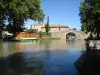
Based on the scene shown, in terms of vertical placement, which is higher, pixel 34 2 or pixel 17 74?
pixel 34 2

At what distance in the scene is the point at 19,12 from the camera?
155 feet

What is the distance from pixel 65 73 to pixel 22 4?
3547cm

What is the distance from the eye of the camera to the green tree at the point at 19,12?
45956 mm

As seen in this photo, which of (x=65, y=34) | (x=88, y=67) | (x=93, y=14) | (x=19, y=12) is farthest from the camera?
(x=65, y=34)

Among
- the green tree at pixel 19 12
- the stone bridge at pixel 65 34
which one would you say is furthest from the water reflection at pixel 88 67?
the stone bridge at pixel 65 34

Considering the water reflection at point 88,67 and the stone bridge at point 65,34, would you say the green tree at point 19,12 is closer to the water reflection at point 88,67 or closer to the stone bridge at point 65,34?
the water reflection at point 88,67

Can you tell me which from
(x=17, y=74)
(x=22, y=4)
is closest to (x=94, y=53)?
(x=17, y=74)

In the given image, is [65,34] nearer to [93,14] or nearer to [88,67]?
[93,14]

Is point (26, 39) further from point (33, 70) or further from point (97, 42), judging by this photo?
point (33, 70)

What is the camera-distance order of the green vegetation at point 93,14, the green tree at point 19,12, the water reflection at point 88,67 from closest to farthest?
the water reflection at point 88,67 < the green vegetation at point 93,14 < the green tree at point 19,12

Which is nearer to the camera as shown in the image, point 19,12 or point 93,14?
point 93,14

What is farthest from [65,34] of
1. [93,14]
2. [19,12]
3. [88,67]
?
[88,67]

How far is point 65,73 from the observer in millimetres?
13734

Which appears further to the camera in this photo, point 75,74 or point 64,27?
point 64,27
